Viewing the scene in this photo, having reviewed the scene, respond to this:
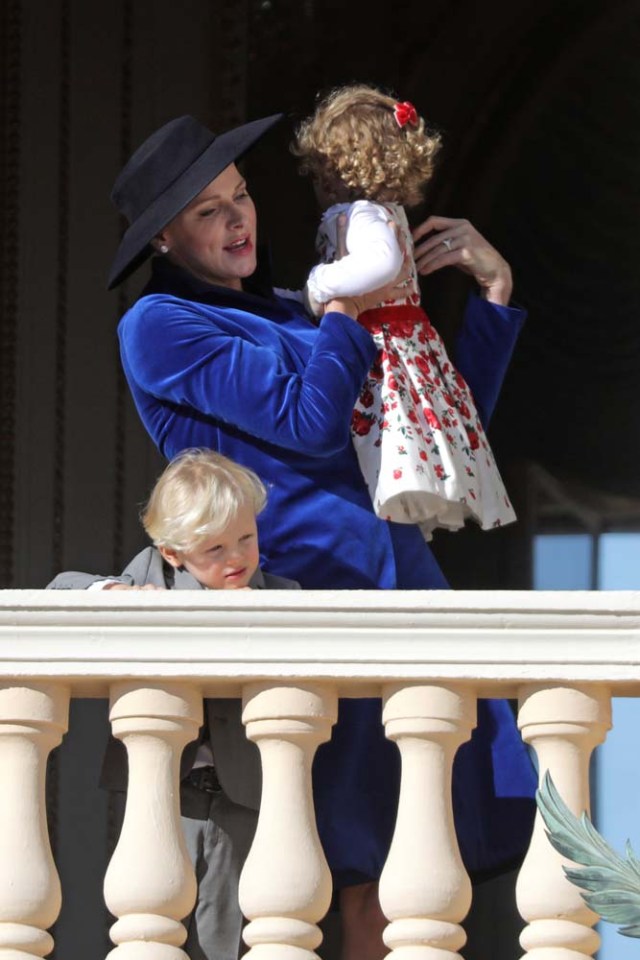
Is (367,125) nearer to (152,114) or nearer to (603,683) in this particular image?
(603,683)

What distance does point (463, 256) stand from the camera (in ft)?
13.2

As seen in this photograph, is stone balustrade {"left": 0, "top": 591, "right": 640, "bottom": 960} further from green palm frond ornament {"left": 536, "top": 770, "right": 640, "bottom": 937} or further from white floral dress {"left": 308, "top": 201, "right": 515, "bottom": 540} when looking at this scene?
white floral dress {"left": 308, "top": 201, "right": 515, "bottom": 540}

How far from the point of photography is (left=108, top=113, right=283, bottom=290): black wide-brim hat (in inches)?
147

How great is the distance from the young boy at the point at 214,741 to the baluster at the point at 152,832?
0.57ft

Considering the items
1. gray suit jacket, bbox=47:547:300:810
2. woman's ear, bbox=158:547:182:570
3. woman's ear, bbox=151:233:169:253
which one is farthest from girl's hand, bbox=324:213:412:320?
gray suit jacket, bbox=47:547:300:810

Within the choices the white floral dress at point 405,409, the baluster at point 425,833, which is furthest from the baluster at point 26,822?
the white floral dress at point 405,409

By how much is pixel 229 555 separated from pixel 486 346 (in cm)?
73

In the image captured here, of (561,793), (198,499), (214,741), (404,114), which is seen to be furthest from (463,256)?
(561,793)

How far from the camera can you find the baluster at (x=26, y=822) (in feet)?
10.4

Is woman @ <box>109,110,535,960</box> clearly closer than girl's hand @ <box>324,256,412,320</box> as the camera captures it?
Yes

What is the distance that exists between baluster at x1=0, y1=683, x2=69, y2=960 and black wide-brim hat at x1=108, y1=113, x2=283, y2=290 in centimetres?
80

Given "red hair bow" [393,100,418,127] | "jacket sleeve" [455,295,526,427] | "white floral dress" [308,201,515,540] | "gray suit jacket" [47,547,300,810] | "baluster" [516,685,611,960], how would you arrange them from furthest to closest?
"jacket sleeve" [455,295,526,427], "red hair bow" [393,100,418,127], "white floral dress" [308,201,515,540], "gray suit jacket" [47,547,300,810], "baluster" [516,685,611,960]

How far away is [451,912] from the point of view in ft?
10.3

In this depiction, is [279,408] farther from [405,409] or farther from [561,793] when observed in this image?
[561,793]
